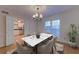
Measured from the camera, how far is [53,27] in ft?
5.50

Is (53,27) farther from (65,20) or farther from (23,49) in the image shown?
(23,49)

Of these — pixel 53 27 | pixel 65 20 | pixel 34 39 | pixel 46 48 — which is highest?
pixel 65 20

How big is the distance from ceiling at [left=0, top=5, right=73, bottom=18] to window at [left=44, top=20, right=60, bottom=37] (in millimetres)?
184

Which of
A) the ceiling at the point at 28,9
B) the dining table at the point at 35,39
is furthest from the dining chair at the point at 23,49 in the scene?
the ceiling at the point at 28,9

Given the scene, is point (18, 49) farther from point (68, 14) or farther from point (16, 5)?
point (68, 14)

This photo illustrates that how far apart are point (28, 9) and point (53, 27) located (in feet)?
1.98

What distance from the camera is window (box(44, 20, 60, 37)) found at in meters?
1.64

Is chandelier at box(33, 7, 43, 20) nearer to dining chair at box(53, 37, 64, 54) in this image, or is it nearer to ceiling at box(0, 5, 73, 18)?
ceiling at box(0, 5, 73, 18)

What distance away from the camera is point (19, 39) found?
1601 mm

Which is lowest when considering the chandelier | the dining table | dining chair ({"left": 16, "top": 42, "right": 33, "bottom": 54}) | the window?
dining chair ({"left": 16, "top": 42, "right": 33, "bottom": 54})

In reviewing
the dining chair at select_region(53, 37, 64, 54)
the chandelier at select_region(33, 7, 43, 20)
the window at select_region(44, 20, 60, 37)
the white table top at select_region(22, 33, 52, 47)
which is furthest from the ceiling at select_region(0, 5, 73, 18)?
the dining chair at select_region(53, 37, 64, 54)

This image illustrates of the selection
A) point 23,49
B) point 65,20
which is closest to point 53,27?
point 65,20
